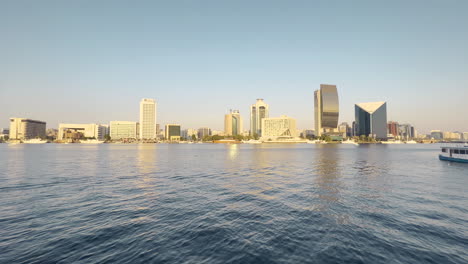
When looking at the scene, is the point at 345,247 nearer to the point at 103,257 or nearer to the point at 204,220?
the point at 204,220

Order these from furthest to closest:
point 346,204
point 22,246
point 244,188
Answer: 1. point 244,188
2. point 346,204
3. point 22,246

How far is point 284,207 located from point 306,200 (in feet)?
14.6

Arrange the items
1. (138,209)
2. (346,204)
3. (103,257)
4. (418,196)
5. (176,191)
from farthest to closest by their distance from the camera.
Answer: (176,191), (418,196), (346,204), (138,209), (103,257)

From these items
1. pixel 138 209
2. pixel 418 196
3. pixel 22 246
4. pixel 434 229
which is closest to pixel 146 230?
pixel 138 209

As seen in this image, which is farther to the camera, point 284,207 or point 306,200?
point 306,200

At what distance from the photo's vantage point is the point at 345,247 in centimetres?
1518

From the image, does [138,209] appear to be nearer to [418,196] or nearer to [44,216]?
[44,216]

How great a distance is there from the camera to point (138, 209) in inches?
922

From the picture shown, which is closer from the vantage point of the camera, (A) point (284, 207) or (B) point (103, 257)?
(B) point (103, 257)

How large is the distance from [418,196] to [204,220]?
29.4 metres

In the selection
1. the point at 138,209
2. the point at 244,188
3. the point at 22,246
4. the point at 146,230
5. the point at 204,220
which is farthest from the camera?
the point at 244,188

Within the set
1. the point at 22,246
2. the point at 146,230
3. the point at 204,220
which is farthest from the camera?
the point at 204,220

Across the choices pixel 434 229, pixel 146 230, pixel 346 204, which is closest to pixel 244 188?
pixel 346 204

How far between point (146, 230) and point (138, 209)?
6394mm
